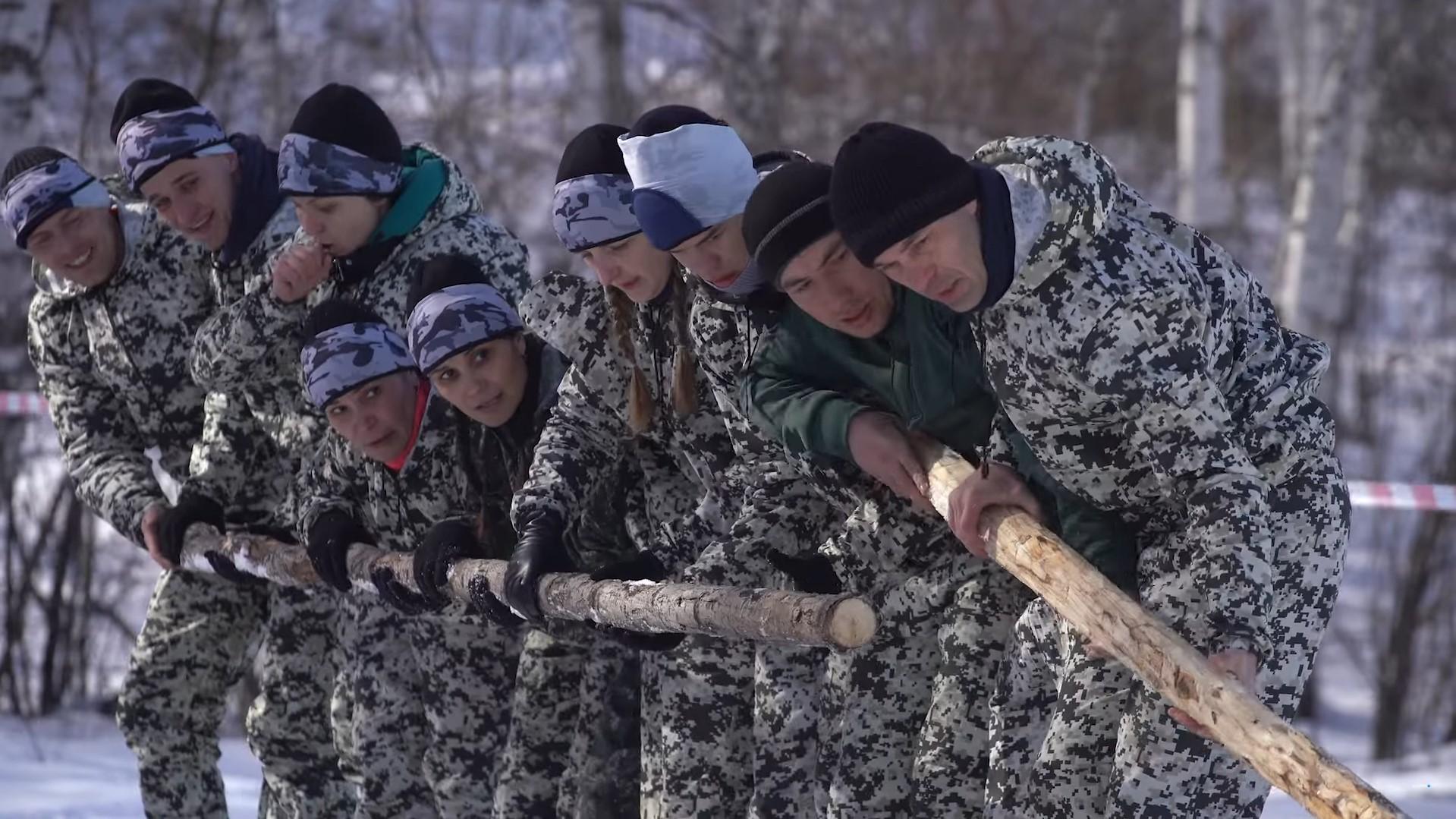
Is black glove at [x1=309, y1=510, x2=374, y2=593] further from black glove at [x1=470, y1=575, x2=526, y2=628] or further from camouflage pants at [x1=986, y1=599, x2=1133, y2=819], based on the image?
camouflage pants at [x1=986, y1=599, x2=1133, y2=819]

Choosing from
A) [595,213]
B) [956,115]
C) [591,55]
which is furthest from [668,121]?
[956,115]

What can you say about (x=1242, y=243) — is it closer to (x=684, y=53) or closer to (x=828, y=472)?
(x=684, y=53)

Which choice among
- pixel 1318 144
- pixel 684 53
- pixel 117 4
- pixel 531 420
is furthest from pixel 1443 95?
pixel 531 420

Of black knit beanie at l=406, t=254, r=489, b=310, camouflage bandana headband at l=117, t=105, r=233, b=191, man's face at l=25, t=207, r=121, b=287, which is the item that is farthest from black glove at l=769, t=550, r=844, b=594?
man's face at l=25, t=207, r=121, b=287

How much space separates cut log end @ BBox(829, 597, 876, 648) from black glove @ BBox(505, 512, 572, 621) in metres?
1.03

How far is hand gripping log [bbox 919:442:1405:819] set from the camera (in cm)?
287

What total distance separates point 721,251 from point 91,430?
2.97 metres

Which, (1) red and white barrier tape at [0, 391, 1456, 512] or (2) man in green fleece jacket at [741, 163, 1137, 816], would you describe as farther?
(1) red and white barrier tape at [0, 391, 1456, 512]

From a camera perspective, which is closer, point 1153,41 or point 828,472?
point 828,472

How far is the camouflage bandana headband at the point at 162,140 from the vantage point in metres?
5.62

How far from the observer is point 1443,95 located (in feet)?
69.1

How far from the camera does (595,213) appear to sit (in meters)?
4.30

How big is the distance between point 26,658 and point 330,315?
20.4 feet

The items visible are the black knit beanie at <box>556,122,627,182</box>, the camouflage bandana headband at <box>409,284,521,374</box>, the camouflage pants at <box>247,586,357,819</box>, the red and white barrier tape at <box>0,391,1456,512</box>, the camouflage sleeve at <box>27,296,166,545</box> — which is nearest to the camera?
the black knit beanie at <box>556,122,627,182</box>
